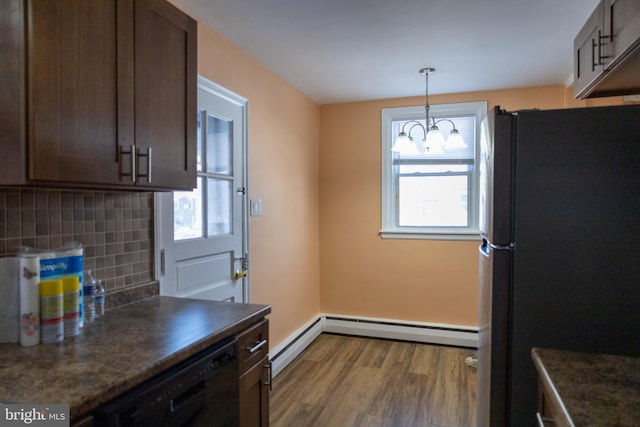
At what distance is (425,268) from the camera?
3803 mm

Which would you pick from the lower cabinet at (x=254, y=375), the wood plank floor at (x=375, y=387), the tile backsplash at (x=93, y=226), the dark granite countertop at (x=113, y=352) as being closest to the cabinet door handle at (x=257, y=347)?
the lower cabinet at (x=254, y=375)

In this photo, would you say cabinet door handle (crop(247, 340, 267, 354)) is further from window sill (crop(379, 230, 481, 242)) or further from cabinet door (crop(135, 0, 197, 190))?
window sill (crop(379, 230, 481, 242))

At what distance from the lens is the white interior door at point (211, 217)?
2.03 m

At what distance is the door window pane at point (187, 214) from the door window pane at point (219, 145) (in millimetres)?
182

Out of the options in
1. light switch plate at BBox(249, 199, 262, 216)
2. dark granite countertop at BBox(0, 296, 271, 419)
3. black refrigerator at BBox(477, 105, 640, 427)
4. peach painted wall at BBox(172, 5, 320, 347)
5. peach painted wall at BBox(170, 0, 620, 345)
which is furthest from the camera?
peach painted wall at BBox(170, 0, 620, 345)

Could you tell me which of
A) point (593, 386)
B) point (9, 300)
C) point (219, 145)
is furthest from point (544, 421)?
point (219, 145)

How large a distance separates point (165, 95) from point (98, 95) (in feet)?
1.01

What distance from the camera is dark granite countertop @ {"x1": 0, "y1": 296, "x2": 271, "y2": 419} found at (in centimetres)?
93

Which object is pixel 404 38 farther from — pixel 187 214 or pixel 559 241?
pixel 187 214

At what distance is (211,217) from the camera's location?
2.36 meters

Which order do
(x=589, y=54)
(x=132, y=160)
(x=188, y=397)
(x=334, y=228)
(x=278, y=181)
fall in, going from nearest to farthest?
1. (x=188, y=397)
2. (x=132, y=160)
3. (x=589, y=54)
4. (x=278, y=181)
5. (x=334, y=228)

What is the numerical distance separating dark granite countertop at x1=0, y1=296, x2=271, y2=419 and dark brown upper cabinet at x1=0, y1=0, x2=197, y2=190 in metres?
0.50

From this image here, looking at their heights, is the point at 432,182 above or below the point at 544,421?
above

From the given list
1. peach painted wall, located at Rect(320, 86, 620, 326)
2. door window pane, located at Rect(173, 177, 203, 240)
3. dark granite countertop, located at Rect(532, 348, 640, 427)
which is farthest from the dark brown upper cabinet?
peach painted wall, located at Rect(320, 86, 620, 326)
